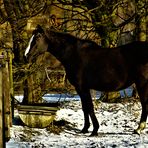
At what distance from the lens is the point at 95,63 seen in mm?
8492

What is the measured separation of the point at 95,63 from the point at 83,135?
1.37 metres

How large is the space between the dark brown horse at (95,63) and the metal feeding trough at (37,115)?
2.25 feet

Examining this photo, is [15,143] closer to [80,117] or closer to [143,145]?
[143,145]

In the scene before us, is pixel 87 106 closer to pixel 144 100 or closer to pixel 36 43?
pixel 144 100

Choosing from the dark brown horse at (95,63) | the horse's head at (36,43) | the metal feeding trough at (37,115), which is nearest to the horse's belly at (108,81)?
the dark brown horse at (95,63)

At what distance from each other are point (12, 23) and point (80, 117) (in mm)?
2657

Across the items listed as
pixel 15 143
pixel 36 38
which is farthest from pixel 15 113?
pixel 15 143

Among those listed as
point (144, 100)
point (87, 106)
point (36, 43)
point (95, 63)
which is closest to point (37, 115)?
point (87, 106)

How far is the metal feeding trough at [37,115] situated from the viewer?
8.68 m

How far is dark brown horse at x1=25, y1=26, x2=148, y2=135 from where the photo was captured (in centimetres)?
839

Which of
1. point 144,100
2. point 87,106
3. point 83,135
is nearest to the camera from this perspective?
point 83,135

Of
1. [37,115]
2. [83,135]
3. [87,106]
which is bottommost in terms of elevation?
[83,135]

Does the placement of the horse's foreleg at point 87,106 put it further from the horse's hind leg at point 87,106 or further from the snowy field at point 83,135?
the snowy field at point 83,135

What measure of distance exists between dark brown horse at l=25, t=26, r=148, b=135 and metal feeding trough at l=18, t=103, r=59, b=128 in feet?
2.25
